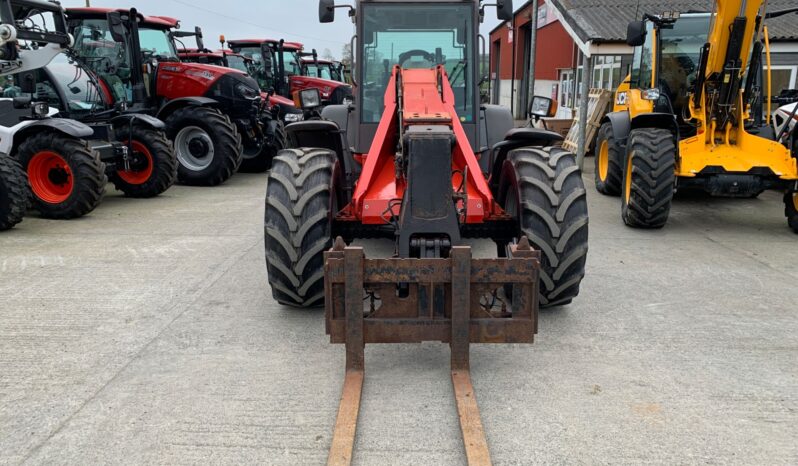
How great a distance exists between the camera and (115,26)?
9273 millimetres

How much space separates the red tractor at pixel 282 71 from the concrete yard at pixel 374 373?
8.36 meters

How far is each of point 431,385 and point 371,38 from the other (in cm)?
305

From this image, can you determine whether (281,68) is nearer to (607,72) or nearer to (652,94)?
(607,72)

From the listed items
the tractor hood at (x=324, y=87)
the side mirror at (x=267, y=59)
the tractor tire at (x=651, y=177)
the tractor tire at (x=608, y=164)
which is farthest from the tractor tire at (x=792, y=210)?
the tractor hood at (x=324, y=87)

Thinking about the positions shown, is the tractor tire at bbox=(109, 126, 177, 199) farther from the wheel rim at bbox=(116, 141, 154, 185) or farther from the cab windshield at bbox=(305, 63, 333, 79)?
the cab windshield at bbox=(305, 63, 333, 79)

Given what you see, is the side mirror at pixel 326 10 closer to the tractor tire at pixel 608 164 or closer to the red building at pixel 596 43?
the red building at pixel 596 43

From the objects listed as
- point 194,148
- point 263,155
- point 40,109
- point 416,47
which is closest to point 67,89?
point 40,109

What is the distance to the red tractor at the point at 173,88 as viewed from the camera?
10.0 meters

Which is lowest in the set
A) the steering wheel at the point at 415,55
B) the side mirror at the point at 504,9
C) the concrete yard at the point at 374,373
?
the concrete yard at the point at 374,373

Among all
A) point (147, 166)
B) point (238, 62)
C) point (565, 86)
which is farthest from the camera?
point (565, 86)

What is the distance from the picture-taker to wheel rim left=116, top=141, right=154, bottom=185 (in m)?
9.29

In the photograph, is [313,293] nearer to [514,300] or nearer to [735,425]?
[514,300]

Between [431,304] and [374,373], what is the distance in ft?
1.86

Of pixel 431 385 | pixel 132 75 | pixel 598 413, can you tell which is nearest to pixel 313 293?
pixel 431 385
